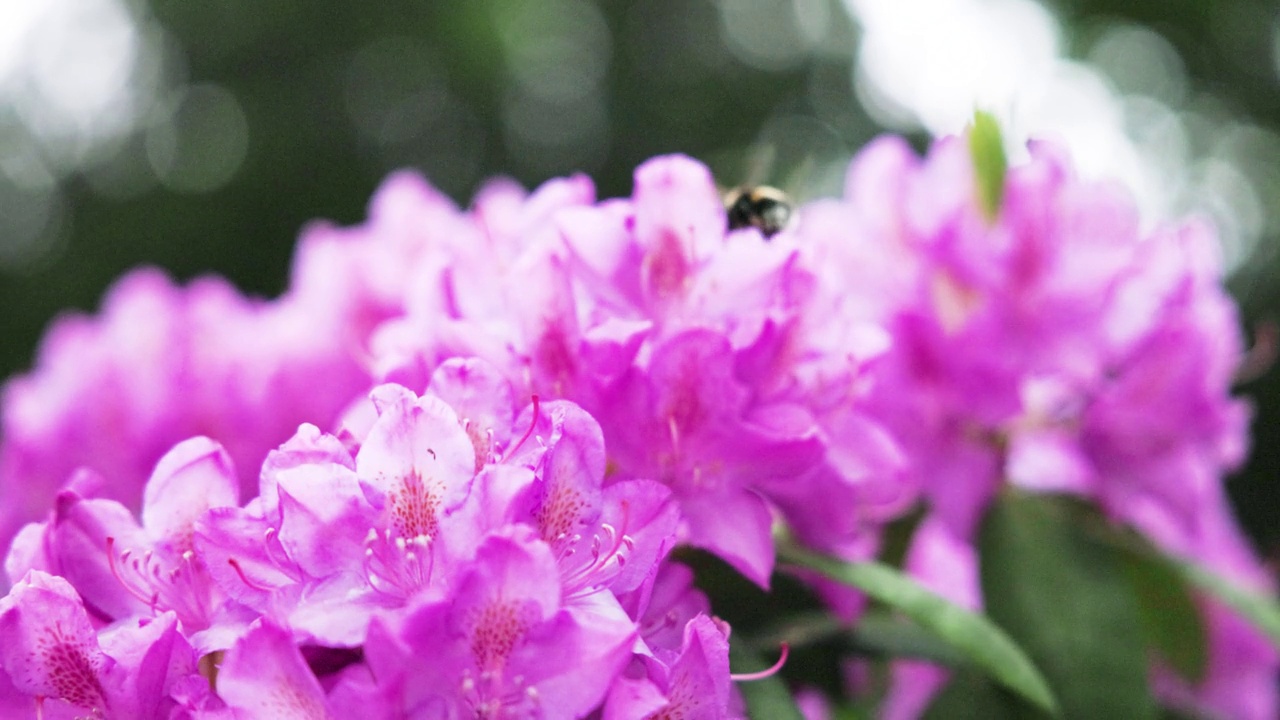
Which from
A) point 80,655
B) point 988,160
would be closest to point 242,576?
point 80,655

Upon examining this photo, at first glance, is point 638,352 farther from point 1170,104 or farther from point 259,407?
point 1170,104

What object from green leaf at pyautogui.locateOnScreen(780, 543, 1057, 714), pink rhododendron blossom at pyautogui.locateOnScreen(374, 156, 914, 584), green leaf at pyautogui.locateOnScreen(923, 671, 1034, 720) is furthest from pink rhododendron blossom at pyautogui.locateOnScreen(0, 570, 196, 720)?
green leaf at pyautogui.locateOnScreen(923, 671, 1034, 720)

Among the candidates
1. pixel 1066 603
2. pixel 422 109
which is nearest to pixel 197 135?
pixel 422 109

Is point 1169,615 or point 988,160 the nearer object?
point 988,160

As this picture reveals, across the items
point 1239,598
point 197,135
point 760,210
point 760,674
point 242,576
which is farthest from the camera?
point 197,135

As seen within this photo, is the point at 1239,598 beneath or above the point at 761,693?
beneath

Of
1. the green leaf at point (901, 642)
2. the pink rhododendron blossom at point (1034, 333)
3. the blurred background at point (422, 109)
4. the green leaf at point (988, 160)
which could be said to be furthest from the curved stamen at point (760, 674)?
the blurred background at point (422, 109)

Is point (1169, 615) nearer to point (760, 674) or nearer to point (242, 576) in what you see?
point (760, 674)

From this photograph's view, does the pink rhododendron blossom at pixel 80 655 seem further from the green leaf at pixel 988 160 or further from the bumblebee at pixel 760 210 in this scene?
the green leaf at pixel 988 160

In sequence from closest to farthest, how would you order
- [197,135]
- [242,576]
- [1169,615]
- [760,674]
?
[242,576] < [760,674] < [1169,615] < [197,135]
